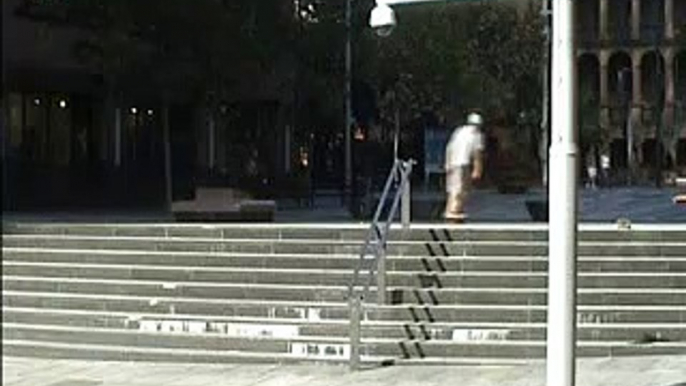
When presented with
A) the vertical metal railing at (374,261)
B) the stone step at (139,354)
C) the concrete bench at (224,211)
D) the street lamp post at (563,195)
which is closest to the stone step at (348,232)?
the vertical metal railing at (374,261)

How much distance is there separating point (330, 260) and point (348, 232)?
22.1 inches

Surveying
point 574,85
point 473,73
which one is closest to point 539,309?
point 574,85

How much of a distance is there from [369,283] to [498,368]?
5.40ft

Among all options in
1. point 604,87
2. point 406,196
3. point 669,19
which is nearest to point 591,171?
point 604,87

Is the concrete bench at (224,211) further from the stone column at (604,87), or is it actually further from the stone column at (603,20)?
the stone column at (603,20)

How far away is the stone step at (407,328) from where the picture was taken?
11.7m

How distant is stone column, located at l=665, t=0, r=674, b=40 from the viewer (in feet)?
260

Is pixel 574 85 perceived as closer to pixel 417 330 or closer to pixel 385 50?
pixel 417 330

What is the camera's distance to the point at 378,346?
11703 millimetres

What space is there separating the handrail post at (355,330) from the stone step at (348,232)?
206 cm

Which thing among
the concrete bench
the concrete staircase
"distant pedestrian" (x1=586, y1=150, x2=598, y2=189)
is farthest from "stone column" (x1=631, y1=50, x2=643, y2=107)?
the concrete staircase

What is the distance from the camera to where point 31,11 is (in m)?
27.3

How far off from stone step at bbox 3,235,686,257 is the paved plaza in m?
1.76

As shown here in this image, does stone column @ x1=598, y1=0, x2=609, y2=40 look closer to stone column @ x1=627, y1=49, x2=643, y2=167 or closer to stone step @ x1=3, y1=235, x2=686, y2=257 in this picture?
stone column @ x1=627, y1=49, x2=643, y2=167
